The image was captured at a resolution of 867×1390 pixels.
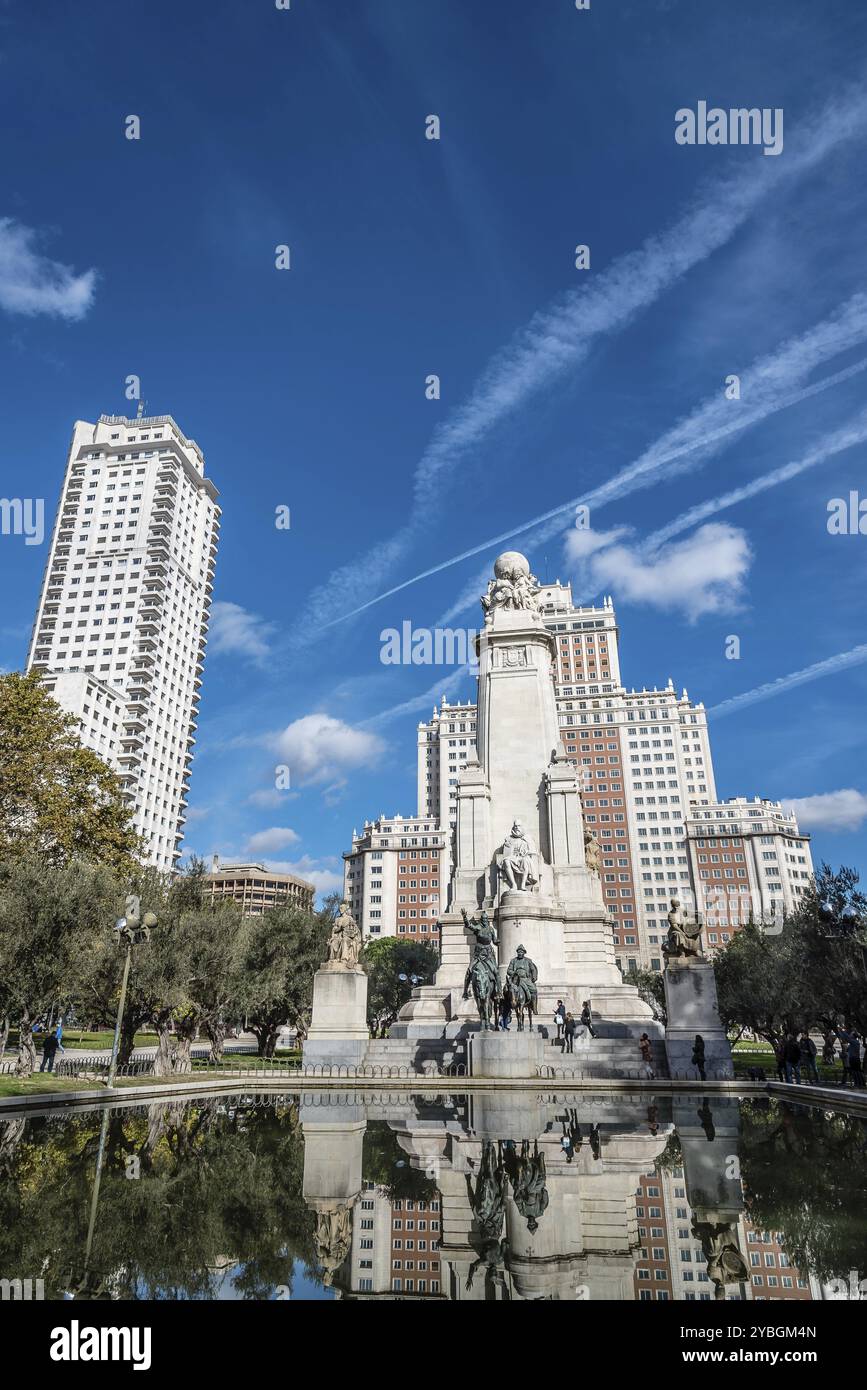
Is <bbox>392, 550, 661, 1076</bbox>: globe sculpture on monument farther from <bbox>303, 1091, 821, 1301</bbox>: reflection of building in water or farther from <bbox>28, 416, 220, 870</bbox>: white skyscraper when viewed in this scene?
<bbox>28, 416, 220, 870</bbox>: white skyscraper

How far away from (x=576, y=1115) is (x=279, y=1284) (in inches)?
471

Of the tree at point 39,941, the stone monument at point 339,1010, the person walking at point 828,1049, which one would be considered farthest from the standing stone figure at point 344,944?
the person walking at point 828,1049

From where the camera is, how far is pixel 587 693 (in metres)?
135

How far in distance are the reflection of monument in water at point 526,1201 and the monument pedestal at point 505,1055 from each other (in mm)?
5573

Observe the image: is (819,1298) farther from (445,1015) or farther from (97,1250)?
(445,1015)

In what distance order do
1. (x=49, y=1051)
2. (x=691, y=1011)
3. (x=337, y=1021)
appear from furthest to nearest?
(x=337, y=1021) → (x=49, y=1051) → (x=691, y=1011)

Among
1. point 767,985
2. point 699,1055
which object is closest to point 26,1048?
point 699,1055

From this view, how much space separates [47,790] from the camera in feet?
125

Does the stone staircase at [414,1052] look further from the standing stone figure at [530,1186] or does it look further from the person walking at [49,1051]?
the standing stone figure at [530,1186]

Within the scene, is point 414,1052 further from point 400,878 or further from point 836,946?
point 400,878

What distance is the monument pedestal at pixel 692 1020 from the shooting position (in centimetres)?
2528

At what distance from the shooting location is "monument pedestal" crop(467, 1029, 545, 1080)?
74.0 ft

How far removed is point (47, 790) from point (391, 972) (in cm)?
5027

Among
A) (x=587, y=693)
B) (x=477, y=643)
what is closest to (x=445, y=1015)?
(x=477, y=643)
